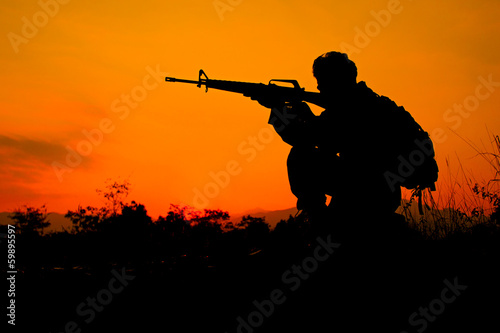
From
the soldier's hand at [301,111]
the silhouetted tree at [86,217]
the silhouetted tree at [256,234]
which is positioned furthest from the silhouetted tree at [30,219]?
the soldier's hand at [301,111]

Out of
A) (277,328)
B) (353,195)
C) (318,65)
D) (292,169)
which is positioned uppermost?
(318,65)

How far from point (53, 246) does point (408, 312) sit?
29.5 feet

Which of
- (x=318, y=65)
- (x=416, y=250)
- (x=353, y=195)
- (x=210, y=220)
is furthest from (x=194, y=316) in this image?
(x=210, y=220)

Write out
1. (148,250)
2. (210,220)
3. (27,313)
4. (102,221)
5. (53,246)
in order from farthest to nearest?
(210,220) → (102,221) → (53,246) → (148,250) → (27,313)

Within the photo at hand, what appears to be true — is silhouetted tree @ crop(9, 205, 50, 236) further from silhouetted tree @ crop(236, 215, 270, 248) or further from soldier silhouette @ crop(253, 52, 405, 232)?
soldier silhouette @ crop(253, 52, 405, 232)

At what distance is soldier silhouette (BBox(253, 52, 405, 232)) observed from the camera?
98.7 inches

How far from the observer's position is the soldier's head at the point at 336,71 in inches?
105

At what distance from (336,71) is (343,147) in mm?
627

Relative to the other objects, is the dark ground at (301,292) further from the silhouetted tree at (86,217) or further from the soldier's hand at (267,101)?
the silhouetted tree at (86,217)

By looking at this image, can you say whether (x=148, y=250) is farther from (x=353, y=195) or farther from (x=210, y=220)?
(x=210, y=220)

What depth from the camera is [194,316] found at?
261cm

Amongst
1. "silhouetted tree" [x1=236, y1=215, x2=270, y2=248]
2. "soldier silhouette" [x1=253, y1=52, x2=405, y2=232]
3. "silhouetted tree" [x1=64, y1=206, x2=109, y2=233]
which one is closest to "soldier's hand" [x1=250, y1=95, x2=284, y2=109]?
"soldier silhouette" [x1=253, y1=52, x2=405, y2=232]

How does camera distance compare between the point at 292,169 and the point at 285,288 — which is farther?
the point at 292,169

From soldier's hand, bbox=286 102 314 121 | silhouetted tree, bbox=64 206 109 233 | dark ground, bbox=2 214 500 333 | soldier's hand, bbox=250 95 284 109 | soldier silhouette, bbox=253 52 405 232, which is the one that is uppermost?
silhouetted tree, bbox=64 206 109 233
